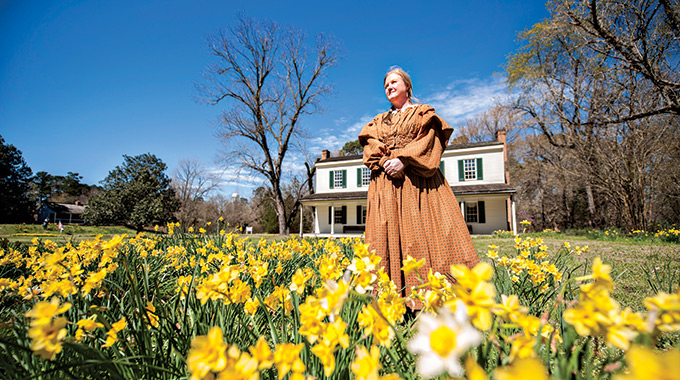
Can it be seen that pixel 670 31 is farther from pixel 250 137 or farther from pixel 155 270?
pixel 250 137

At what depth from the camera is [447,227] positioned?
2352 mm

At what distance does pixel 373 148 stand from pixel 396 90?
2.06ft

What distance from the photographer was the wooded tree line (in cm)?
460

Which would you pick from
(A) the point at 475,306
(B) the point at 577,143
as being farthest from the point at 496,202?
(A) the point at 475,306

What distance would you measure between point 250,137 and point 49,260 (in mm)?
20574

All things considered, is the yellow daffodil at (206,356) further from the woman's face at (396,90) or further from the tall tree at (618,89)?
the tall tree at (618,89)

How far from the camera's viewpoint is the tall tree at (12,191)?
24.4 m

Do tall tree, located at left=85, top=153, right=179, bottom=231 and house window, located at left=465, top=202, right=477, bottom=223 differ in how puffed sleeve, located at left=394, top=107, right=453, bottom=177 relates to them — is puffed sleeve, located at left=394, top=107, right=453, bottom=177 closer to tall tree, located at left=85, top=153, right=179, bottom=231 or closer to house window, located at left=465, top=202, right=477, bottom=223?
house window, located at left=465, top=202, right=477, bottom=223

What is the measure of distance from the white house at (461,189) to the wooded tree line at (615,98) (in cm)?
361

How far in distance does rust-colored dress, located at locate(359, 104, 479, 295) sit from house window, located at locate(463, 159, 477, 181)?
57.9 ft

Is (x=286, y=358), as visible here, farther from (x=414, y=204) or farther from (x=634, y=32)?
(x=634, y=32)

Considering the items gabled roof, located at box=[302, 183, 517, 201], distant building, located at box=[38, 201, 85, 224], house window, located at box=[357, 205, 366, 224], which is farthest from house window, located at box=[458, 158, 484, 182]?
distant building, located at box=[38, 201, 85, 224]

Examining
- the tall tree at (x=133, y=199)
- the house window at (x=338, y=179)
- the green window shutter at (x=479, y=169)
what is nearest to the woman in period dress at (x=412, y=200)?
the green window shutter at (x=479, y=169)

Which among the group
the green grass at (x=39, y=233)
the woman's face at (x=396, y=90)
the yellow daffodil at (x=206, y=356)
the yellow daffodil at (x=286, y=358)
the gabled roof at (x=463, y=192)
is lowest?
the green grass at (x=39, y=233)
